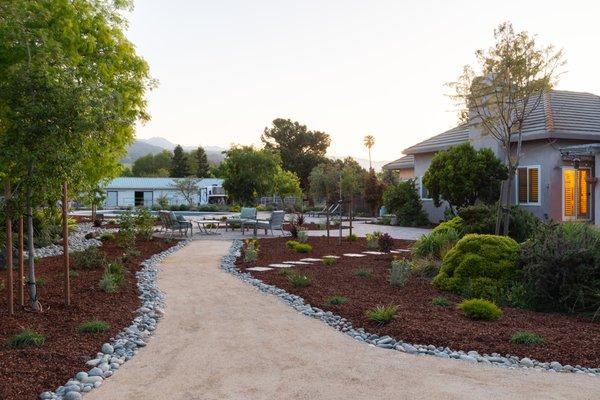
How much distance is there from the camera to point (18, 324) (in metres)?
6.02

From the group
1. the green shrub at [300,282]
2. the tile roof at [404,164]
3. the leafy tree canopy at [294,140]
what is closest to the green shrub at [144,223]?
the green shrub at [300,282]

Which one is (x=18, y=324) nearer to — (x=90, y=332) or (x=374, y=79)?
A: (x=90, y=332)

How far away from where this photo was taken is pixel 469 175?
19828mm

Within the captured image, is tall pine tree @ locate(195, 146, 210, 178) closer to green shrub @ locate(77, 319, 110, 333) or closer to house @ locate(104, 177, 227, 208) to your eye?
house @ locate(104, 177, 227, 208)

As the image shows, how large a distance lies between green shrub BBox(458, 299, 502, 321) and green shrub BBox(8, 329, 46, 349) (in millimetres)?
4774

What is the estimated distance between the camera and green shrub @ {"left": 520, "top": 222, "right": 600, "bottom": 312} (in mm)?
7188

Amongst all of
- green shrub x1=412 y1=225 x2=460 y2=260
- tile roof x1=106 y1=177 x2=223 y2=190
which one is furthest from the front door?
tile roof x1=106 y1=177 x2=223 y2=190

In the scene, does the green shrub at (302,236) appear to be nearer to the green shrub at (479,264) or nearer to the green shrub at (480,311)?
the green shrub at (479,264)

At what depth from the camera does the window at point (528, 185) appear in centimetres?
1919

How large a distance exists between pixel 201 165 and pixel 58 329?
245 ft

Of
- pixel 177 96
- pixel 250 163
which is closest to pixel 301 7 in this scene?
pixel 177 96

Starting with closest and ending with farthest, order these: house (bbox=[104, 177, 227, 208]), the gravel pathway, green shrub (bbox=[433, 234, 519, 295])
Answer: the gravel pathway → green shrub (bbox=[433, 234, 519, 295]) → house (bbox=[104, 177, 227, 208])

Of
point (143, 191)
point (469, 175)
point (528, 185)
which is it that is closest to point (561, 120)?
point (528, 185)

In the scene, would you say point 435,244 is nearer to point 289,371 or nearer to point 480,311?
point 480,311
